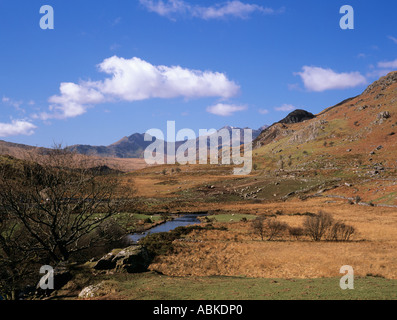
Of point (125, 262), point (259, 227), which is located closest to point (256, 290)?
point (125, 262)

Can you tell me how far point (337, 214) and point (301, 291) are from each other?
4736cm

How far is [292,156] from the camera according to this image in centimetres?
16050

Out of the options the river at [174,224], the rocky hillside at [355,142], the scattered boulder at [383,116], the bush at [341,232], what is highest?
the scattered boulder at [383,116]

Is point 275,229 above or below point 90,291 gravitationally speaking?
below

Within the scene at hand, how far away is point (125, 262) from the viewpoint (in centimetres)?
2320

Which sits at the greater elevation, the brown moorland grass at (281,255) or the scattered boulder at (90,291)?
the scattered boulder at (90,291)

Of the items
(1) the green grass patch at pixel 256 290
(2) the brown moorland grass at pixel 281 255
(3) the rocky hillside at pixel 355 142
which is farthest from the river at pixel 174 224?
(3) the rocky hillside at pixel 355 142

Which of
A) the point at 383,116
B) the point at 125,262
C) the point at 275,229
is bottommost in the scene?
the point at 275,229

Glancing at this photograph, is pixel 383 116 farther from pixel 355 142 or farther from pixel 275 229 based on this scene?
pixel 275 229

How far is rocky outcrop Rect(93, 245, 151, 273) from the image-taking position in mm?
22812

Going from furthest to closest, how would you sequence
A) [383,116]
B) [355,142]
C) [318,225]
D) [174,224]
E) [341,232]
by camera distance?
[383,116], [355,142], [174,224], [341,232], [318,225]

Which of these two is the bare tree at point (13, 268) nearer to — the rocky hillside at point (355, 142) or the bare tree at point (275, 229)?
the bare tree at point (275, 229)

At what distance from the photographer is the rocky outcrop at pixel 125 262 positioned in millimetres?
22812
